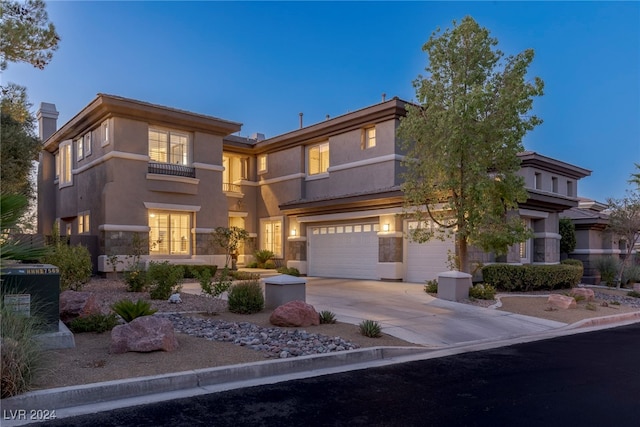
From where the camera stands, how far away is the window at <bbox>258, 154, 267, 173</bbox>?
28062 millimetres

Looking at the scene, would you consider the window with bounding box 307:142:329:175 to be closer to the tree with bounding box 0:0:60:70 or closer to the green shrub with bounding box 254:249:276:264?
the green shrub with bounding box 254:249:276:264

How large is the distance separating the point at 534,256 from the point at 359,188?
809cm

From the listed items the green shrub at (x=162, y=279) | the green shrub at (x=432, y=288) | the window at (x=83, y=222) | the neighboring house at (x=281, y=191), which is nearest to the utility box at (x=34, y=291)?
the green shrub at (x=162, y=279)

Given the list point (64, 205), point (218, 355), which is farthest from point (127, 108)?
point (218, 355)

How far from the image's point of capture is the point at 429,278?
1912 centimetres

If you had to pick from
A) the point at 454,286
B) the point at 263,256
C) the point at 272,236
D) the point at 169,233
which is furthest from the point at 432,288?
the point at 272,236

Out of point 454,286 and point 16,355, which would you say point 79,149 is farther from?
point 16,355

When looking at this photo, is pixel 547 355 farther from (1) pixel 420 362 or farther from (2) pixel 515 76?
(2) pixel 515 76

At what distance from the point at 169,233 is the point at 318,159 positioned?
27.9 ft

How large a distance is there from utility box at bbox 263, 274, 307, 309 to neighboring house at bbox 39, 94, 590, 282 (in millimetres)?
7112

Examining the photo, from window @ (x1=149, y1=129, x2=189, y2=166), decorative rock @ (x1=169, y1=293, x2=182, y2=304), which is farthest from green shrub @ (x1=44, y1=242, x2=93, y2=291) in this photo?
window @ (x1=149, y1=129, x2=189, y2=166)

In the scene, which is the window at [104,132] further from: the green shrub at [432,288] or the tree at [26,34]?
the green shrub at [432,288]

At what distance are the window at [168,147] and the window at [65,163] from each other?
19.2 feet

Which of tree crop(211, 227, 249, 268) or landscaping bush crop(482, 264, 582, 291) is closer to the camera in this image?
landscaping bush crop(482, 264, 582, 291)
